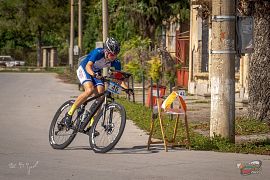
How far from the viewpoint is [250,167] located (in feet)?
32.9

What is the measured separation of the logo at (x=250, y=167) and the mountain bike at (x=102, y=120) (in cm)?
198

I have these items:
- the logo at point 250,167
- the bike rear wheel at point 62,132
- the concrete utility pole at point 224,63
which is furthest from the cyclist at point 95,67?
the logo at point 250,167

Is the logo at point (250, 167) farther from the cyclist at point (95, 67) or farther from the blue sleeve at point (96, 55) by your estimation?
the blue sleeve at point (96, 55)

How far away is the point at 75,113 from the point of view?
12.0m

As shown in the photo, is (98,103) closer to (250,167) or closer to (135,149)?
(135,149)

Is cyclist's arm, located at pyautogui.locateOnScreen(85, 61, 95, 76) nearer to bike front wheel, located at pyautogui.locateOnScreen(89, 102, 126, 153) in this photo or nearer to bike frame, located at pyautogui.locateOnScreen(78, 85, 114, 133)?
bike frame, located at pyautogui.locateOnScreen(78, 85, 114, 133)

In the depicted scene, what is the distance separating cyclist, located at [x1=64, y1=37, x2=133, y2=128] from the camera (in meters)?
11.6

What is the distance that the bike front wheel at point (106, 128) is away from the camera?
36.8 feet

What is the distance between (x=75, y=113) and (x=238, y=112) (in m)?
8.18

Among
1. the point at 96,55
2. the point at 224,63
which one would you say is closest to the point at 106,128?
the point at 96,55

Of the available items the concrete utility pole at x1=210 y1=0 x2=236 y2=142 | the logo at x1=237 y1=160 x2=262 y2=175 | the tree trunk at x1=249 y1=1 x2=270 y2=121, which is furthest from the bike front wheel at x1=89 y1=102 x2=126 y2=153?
the tree trunk at x1=249 y1=1 x2=270 y2=121

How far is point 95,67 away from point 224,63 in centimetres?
215

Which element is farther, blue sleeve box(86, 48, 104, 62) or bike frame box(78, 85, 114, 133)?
blue sleeve box(86, 48, 104, 62)

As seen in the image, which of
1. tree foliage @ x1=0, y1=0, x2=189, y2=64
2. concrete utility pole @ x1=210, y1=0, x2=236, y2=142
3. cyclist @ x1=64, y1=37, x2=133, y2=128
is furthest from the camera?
tree foliage @ x1=0, y1=0, x2=189, y2=64
